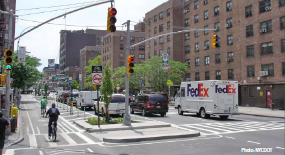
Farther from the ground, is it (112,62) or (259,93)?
(112,62)

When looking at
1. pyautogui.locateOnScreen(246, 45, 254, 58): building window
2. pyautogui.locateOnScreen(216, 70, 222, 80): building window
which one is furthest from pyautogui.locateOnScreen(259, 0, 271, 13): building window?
pyautogui.locateOnScreen(216, 70, 222, 80): building window

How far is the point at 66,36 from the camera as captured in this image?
136 metres

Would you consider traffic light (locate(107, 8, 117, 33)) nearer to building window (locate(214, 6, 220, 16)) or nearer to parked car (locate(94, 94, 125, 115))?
parked car (locate(94, 94, 125, 115))

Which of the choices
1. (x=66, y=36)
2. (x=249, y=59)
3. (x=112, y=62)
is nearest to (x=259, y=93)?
(x=249, y=59)

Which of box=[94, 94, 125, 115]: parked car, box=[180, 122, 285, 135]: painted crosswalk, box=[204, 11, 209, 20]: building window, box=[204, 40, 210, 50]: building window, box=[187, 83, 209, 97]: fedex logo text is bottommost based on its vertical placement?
box=[180, 122, 285, 135]: painted crosswalk

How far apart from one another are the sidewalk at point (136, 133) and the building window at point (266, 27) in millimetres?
26961

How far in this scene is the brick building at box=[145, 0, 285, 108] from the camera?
37.4 metres

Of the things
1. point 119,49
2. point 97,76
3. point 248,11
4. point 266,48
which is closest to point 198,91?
point 97,76

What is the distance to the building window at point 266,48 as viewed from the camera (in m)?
38.2

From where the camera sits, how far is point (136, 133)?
15273mm

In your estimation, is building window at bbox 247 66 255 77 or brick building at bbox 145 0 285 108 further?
building window at bbox 247 66 255 77

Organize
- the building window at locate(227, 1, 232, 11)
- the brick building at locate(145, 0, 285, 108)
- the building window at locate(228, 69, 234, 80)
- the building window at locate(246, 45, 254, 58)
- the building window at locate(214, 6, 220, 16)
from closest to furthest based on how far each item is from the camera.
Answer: the brick building at locate(145, 0, 285, 108), the building window at locate(246, 45, 254, 58), the building window at locate(228, 69, 234, 80), the building window at locate(227, 1, 232, 11), the building window at locate(214, 6, 220, 16)

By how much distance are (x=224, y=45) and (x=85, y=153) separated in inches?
1603

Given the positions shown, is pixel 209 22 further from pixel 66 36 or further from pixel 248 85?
pixel 66 36
